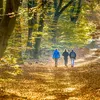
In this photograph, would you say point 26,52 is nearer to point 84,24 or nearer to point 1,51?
point 84,24

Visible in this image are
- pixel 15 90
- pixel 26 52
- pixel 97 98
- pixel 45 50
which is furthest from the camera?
pixel 45 50

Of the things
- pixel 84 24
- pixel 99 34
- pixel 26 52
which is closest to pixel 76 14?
pixel 84 24

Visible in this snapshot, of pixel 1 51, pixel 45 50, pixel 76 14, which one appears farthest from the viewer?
pixel 45 50

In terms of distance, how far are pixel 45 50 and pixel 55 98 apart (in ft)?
86.8

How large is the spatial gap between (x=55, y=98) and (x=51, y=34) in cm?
2431

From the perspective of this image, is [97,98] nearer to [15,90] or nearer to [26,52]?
[15,90]

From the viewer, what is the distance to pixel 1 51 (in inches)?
413

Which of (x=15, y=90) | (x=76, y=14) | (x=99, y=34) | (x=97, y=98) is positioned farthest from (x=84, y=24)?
(x=97, y=98)

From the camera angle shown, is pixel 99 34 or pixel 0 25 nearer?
pixel 0 25

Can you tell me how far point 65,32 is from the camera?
36.5 m

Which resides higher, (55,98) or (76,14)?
(76,14)

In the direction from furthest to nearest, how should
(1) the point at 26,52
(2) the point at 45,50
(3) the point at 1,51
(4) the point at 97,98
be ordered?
(2) the point at 45,50 < (1) the point at 26,52 < (3) the point at 1,51 < (4) the point at 97,98

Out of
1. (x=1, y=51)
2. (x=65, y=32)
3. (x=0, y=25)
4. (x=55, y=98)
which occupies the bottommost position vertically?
(x=55, y=98)

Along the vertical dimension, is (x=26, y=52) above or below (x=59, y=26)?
below
